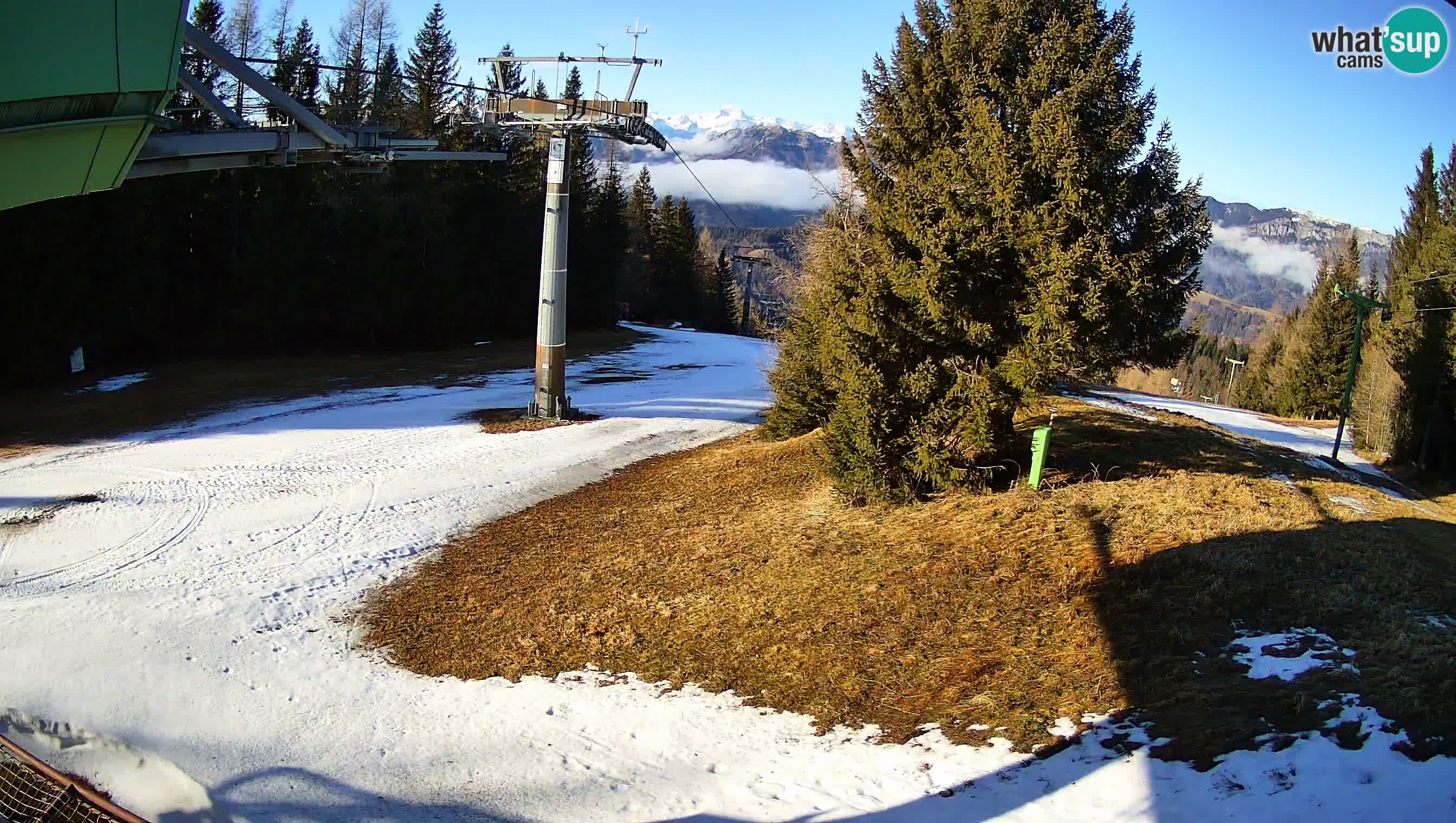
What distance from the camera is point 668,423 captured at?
21.8 m

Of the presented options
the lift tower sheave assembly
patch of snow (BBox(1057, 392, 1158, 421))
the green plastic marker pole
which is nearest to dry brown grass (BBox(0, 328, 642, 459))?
the lift tower sheave assembly

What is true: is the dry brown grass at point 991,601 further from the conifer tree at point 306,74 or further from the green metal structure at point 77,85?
the conifer tree at point 306,74

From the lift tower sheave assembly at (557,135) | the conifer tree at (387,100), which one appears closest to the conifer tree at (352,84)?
the conifer tree at (387,100)

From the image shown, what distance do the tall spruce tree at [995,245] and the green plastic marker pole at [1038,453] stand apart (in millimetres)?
489

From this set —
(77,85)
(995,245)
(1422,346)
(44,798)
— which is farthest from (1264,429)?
(77,85)

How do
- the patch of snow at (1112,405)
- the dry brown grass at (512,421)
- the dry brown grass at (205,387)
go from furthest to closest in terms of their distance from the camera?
the patch of snow at (1112,405)
the dry brown grass at (512,421)
the dry brown grass at (205,387)

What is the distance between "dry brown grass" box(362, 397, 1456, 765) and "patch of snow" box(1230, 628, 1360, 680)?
0.45 feet

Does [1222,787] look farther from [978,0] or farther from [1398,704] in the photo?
[978,0]

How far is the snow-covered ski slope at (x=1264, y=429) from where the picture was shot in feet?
88.6

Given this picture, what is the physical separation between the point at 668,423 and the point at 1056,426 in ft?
30.0

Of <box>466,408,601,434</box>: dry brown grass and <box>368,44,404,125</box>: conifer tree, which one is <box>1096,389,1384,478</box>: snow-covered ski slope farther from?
<box>368,44,404,125</box>: conifer tree

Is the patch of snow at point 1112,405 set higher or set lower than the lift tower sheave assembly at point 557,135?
lower

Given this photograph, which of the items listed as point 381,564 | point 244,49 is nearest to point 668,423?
point 381,564

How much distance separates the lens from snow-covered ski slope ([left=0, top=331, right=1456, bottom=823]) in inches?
223
